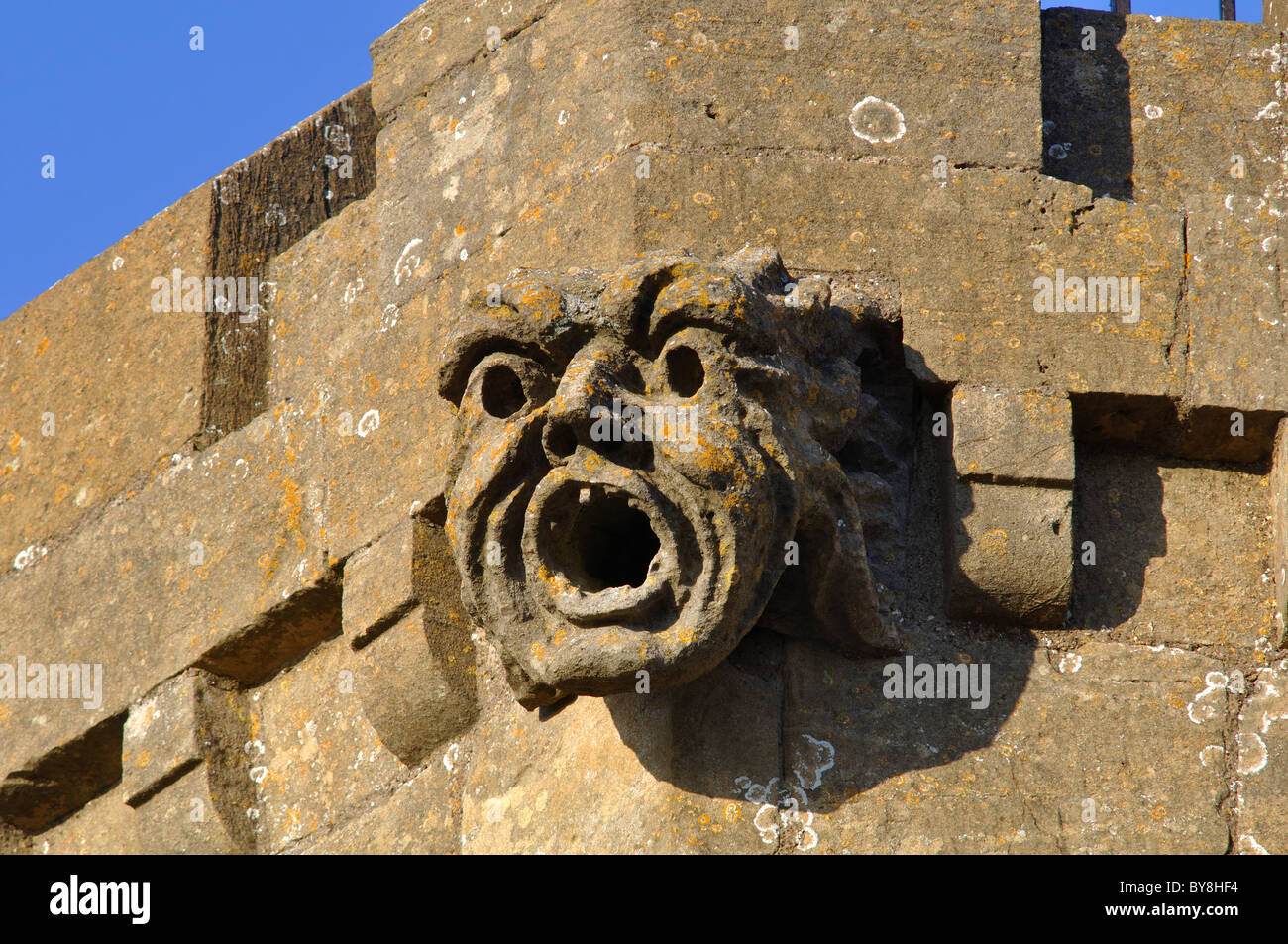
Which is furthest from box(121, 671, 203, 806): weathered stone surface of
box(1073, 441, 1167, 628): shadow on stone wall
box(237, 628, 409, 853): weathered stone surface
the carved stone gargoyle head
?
box(1073, 441, 1167, 628): shadow on stone wall

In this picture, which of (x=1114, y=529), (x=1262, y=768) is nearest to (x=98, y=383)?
(x=1114, y=529)

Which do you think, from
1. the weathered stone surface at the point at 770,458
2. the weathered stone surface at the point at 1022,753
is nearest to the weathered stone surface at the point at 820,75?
the weathered stone surface at the point at 770,458

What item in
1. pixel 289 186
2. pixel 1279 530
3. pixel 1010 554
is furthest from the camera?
pixel 289 186

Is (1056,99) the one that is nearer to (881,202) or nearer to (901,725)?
(881,202)

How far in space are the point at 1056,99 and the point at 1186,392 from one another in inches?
29.4

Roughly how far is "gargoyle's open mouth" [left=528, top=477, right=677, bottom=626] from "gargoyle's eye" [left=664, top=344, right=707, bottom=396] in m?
0.24

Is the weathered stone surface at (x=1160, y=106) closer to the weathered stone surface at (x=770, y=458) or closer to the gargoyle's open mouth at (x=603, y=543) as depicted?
the weathered stone surface at (x=770, y=458)

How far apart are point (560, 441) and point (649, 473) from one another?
0.17 m

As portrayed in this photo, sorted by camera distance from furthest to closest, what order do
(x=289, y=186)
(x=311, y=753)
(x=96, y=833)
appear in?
(x=289, y=186) → (x=96, y=833) → (x=311, y=753)

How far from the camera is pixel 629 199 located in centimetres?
479

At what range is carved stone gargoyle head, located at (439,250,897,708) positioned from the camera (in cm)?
420

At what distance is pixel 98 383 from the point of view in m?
6.11
